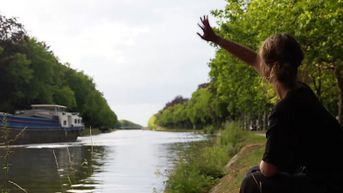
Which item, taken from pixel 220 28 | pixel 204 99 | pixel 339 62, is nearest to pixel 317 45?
pixel 339 62

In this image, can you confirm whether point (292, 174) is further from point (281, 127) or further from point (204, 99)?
A: point (204, 99)

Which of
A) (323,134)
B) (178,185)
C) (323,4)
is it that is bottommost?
(178,185)

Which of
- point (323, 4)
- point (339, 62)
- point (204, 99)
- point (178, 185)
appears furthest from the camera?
point (204, 99)

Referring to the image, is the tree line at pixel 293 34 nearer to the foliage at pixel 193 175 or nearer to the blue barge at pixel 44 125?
the foliage at pixel 193 175

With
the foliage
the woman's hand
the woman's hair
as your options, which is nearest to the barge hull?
the foliage

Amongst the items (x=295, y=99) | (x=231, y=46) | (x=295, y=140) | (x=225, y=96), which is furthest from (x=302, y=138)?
(x=225, y=96)

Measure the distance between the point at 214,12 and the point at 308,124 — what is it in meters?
25.0

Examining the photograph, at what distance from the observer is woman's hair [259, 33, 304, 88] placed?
302 centimetres

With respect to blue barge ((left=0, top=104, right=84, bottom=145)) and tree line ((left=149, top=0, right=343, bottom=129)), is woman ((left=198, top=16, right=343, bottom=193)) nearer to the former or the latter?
tree line ((left=149, top=0, right=343, bottom=129))

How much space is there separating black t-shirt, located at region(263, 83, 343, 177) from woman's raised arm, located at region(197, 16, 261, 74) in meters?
0.69

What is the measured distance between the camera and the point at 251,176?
3.09 m

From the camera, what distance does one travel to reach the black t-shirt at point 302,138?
115 inches

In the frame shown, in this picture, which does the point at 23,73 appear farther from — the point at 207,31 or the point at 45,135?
the point at 207,31

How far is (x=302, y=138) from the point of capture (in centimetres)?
296
